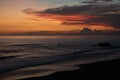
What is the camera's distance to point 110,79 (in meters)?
16.1

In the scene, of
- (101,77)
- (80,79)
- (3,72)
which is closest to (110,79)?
(101,77)

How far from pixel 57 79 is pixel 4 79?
11.8 ft

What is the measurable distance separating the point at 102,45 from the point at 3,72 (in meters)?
50.1

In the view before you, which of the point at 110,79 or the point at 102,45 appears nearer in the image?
the point at 110,79

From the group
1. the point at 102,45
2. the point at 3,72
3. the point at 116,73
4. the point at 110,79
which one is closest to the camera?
the point at 110,79

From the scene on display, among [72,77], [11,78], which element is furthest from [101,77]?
[11,78]

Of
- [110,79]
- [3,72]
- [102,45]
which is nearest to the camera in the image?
[110,79]

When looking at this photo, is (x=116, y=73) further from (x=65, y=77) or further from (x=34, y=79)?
(x=34, y=79)

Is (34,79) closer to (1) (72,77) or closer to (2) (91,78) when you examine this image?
(1) (72,77)

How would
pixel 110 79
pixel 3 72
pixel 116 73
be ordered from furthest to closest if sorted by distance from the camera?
pixel 3 72 → pixel 116 73 → pixel 110 79

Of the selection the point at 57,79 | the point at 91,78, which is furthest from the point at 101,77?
the point at 57,79

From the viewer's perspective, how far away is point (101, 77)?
16797mm

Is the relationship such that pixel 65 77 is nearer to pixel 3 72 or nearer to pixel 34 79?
pixel 34 79

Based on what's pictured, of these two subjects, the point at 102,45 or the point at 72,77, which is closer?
the point at 72,77
